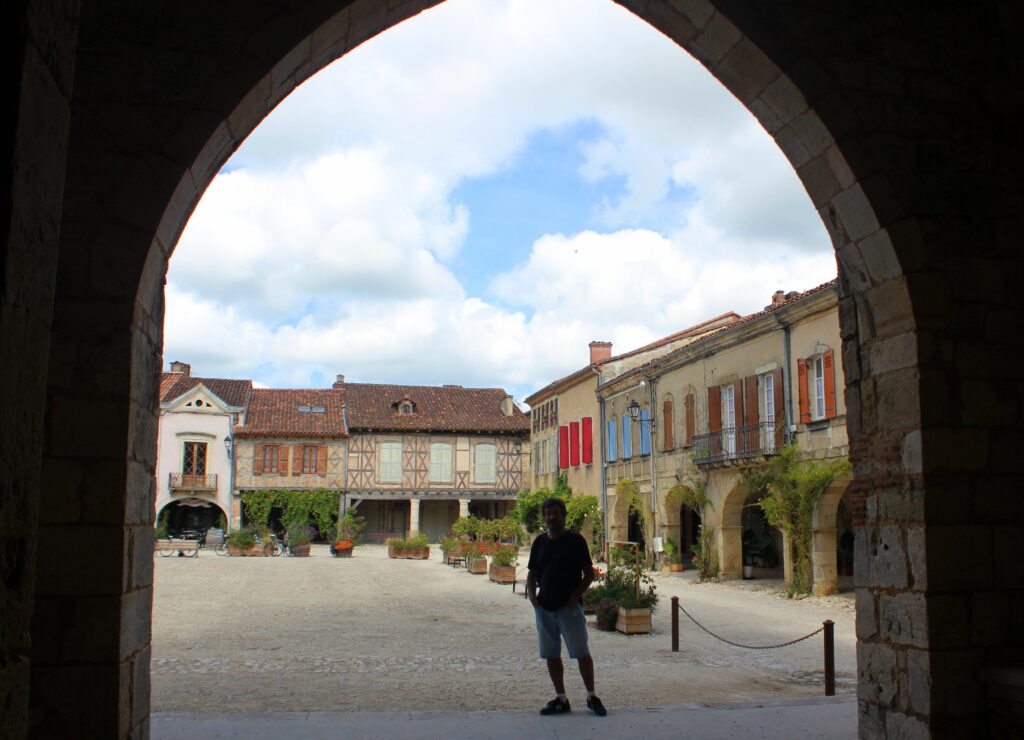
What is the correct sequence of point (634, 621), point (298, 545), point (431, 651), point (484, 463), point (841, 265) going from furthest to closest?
point (484, 463)
point (298, 545)
point (634, 621)
point (431, 651)
point (841, 265)

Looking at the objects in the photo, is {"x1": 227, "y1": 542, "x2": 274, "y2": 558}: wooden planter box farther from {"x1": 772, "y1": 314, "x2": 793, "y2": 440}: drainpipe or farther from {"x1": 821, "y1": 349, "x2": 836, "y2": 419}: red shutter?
{"x1": 821, "y1": 349, "x2": 836, "y2": 419}: red shutter

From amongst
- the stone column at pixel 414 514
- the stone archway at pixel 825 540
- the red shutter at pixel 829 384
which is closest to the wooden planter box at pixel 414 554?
the stone column at pixel 414 514

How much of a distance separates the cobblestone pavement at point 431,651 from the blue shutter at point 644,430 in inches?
229

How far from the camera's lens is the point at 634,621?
9688 millimetres

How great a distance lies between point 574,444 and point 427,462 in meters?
9.53

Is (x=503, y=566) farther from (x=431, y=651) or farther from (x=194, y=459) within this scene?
(x=194, y=459)

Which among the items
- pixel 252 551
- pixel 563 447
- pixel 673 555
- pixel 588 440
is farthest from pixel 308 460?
pixel 673 555

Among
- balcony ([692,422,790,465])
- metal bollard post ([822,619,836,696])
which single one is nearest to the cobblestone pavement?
metal bollard post ([822,619,836,696])

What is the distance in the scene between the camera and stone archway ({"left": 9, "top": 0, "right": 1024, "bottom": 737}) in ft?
10.0

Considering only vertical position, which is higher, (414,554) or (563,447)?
(563,447)

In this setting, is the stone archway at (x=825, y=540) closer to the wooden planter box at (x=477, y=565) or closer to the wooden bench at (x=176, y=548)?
the wooden planter box at (x=477, y=565)

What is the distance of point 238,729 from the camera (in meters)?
4.47

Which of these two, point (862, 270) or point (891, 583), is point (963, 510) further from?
point (862, 270)

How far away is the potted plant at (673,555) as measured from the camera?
19703 millimetres
